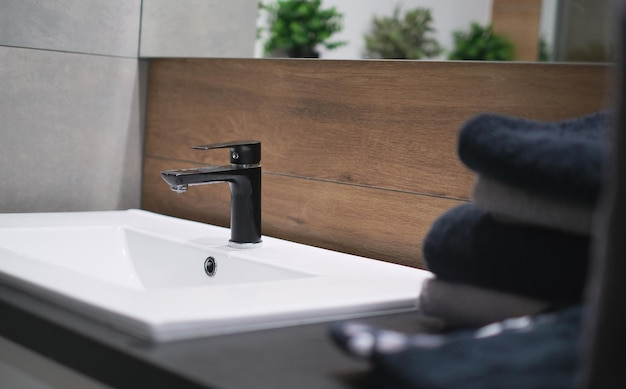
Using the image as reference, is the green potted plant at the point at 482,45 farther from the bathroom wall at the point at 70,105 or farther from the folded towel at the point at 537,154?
the bathroom wall at the point at 70,105

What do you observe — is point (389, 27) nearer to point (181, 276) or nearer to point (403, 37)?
point (403, 37)

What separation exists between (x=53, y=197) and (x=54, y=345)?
31.5 inches

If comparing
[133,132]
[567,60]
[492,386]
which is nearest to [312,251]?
[567,60]

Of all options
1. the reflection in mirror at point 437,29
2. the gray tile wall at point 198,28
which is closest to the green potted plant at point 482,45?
the reflection in mirror at point 437,29

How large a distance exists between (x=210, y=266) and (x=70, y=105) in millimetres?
490

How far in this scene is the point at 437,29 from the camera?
3.56 ft

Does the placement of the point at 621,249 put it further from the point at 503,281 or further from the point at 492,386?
the point at 503,281

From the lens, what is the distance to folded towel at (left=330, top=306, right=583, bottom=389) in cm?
53

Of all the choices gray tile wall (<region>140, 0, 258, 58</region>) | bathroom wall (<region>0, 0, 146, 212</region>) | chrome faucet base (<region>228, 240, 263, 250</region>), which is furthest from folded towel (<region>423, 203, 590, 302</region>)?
bathroom wall (<region>0, 0, 146, 212</region>)

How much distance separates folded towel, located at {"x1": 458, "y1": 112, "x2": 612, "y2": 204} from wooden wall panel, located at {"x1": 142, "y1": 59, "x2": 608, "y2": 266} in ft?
1.04

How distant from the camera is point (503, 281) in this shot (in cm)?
72

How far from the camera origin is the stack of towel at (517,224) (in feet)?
2.06

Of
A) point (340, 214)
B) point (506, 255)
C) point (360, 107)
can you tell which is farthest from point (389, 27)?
point (506, 255)

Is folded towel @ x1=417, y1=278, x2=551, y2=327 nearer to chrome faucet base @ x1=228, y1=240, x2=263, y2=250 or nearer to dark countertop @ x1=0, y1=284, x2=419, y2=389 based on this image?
dark countertop @ x1=0, y1=284, x2=419, y2=389
